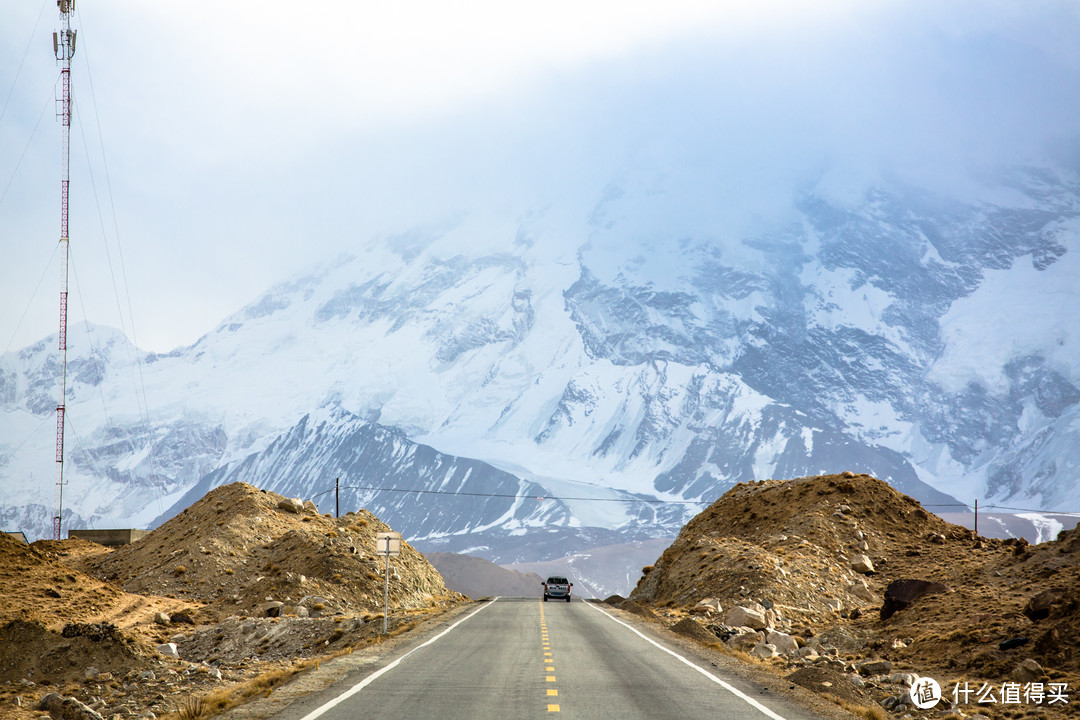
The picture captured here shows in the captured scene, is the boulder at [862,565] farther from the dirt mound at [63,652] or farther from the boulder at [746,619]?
the dirt mound at [63,652]

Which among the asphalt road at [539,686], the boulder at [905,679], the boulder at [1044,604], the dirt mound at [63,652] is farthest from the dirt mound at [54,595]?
the boulder at [1044,604]

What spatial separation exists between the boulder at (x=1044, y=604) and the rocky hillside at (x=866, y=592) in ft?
0.13

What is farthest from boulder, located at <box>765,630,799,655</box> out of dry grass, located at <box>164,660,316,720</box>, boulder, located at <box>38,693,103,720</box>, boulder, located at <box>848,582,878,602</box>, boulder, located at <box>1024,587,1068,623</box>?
boulder, located at <box>38,693,103,720</box>

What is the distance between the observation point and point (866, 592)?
46812 millimetres

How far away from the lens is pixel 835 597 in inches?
1789

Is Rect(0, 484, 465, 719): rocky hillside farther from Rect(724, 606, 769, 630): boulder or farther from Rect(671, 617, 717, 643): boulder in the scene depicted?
Rect(724, 606, 769, 630): boulder

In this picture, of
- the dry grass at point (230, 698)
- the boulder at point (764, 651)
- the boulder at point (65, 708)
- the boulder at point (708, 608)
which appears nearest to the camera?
the dry grass at point (230, 698)

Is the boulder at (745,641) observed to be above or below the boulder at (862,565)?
below

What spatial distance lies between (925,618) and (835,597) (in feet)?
43.0

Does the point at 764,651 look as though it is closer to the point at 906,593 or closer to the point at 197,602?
the point at 906,593

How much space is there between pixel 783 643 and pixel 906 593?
5.91 meters

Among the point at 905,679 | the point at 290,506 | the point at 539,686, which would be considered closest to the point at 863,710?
the point at 905,679

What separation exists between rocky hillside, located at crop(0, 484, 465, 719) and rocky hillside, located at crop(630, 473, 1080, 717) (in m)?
15.0

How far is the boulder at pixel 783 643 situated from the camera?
32.6 metres
